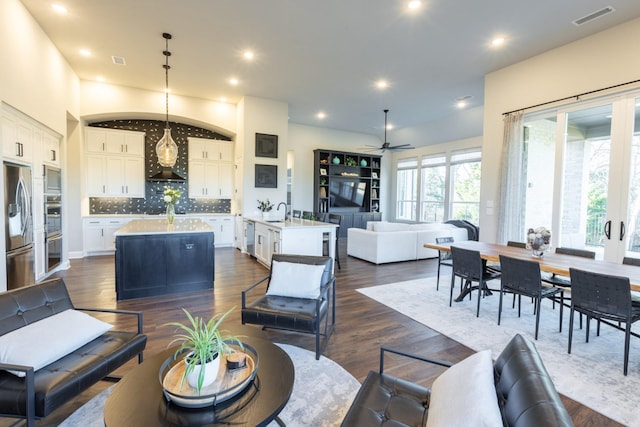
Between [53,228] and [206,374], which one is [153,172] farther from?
[206,374]

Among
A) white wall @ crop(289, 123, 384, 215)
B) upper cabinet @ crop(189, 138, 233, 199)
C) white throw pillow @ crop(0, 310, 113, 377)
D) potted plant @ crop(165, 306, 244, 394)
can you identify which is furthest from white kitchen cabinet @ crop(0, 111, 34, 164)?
white wall @ crop(289, 123, 384, 215)

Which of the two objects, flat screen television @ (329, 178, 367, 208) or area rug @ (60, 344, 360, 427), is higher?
flat screen television @ (329, 178, 367, 208)

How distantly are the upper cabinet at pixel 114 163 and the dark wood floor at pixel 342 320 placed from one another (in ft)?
6.92

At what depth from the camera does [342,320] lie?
3488mm

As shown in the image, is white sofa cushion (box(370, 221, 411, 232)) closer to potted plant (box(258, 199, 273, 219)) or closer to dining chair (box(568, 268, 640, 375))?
potted plant (box(258, 199, 273, 219))

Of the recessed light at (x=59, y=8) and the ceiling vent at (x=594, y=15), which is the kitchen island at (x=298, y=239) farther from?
the ceiling vent at (x=594, y=15)

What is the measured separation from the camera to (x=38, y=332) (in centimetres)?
181

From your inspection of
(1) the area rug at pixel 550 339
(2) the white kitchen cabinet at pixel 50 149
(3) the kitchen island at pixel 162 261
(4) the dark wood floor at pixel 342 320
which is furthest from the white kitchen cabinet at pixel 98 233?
(1) the area rug at pixel 550 339

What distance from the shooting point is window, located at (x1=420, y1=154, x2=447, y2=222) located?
9.76 metres

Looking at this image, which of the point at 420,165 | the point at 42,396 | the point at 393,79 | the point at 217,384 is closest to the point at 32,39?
the point at 42,396

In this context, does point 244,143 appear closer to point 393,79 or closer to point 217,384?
point 393,79

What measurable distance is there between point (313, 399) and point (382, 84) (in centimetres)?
599

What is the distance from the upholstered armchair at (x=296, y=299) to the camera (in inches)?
102

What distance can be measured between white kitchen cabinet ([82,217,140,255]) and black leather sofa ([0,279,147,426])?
551 cm
